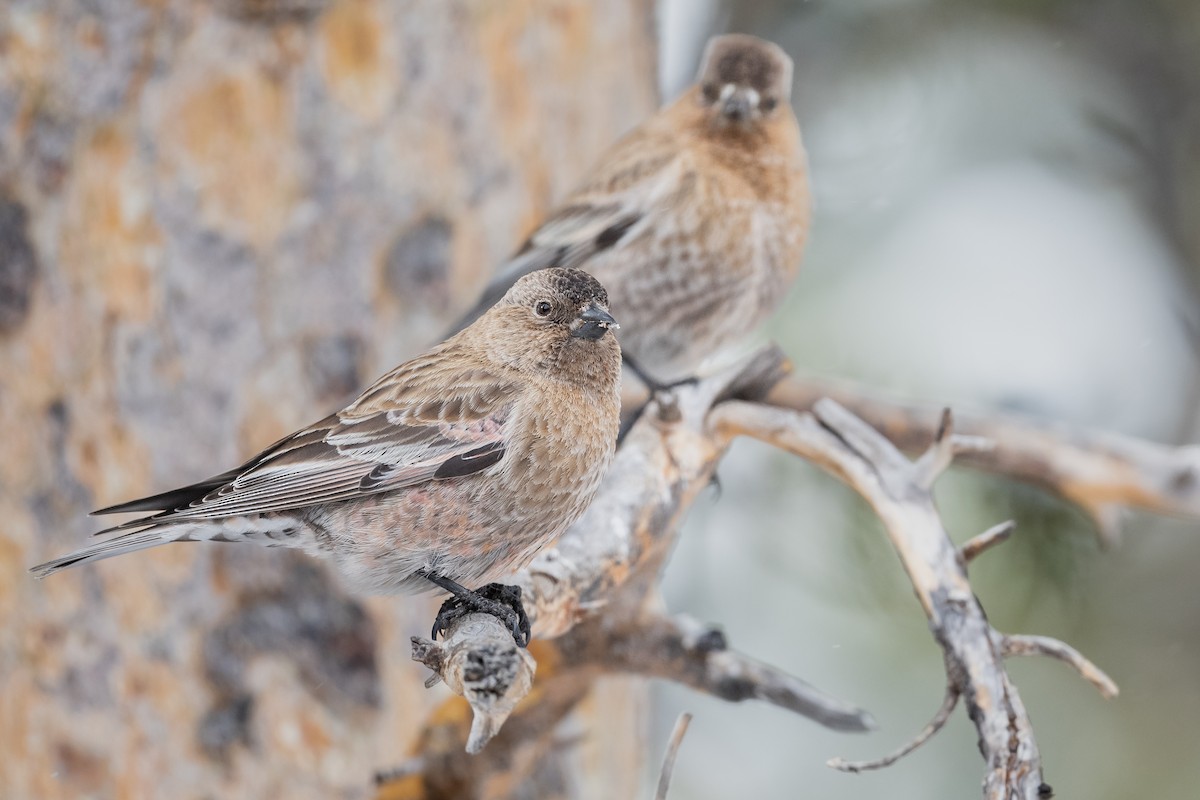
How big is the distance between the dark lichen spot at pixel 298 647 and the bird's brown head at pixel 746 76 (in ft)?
4.11

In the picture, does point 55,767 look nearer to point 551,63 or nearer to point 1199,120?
point 551,63

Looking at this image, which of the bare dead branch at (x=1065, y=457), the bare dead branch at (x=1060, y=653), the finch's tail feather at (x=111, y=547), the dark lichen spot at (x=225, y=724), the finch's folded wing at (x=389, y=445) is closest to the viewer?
the finch's tail feather at (x=111, y=547)

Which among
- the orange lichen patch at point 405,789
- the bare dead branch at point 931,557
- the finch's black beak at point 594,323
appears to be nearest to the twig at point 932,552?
the bare dead branch at point 931,557

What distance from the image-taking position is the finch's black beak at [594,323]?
0.99 meters

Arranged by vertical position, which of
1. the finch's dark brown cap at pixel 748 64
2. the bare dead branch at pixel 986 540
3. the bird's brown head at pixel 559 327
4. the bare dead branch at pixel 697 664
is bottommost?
the bare dead branch at pixel 697 664

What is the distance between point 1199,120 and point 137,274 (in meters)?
2.64

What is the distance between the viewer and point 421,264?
2273 mm

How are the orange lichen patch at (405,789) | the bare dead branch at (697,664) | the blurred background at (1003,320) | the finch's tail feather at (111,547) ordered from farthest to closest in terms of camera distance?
1. the blurred background at (1003,320)
2. the orange lichen patch at (405,789)
3. the bare dead branch at (697,664)
4. the finch's tail feather at (111,547)

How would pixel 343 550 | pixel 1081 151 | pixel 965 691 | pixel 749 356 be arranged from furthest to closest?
pixel 1081 151
pixel 749 356
pixel 965 691
pixel 343 550

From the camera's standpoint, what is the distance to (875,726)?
4.77ft

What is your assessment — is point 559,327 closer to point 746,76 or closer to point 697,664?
point 746,76

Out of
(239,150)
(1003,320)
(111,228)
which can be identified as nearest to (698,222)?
(239,150)

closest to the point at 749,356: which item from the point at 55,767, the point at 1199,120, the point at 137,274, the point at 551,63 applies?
the point at 551,63

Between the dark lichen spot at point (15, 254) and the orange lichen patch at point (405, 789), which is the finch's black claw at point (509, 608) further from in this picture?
the dark lichen spot at point (15, 254)
